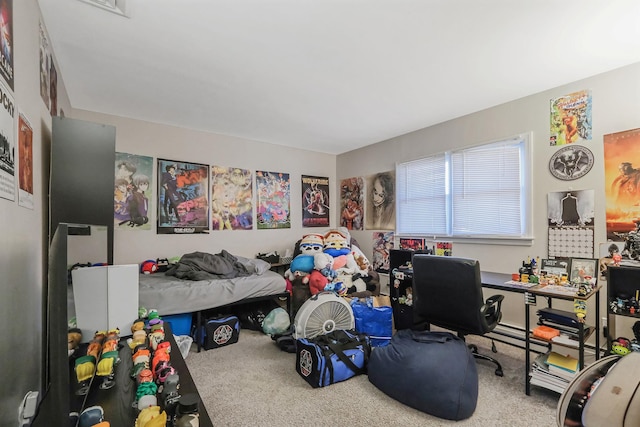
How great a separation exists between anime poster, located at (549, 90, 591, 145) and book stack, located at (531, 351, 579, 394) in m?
1.92

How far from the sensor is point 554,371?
79.2 inches

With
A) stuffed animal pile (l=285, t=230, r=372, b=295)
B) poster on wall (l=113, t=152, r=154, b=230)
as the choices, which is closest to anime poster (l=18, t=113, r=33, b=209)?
poster on wall (l=113, t=152, r=154, b=230)

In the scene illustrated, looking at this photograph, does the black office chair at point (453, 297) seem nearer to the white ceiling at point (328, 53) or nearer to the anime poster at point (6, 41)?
the white ceiling at point (328, 53)

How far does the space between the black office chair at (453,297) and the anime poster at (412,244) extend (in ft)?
5.19

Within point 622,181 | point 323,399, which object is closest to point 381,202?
point 622,181

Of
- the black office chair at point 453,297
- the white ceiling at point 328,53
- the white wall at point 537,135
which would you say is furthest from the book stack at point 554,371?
the white ceiling at point 328,53

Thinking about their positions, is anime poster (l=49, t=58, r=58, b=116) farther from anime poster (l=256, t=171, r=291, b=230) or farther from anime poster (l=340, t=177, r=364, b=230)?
anime poster (l=340, t=177, r=364, b=230)

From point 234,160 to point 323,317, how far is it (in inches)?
107

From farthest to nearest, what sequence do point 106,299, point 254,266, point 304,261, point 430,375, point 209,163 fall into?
point 209,163 → point 304,261 → point 254,266 → point 430,375 → point 106,299

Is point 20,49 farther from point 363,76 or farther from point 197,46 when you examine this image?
point 363,76

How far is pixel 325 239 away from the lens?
4406 mm

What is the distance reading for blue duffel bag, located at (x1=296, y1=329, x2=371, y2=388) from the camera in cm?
219

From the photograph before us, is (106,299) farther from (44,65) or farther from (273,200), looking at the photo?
(273,200)

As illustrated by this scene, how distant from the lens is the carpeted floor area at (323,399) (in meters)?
1.82
